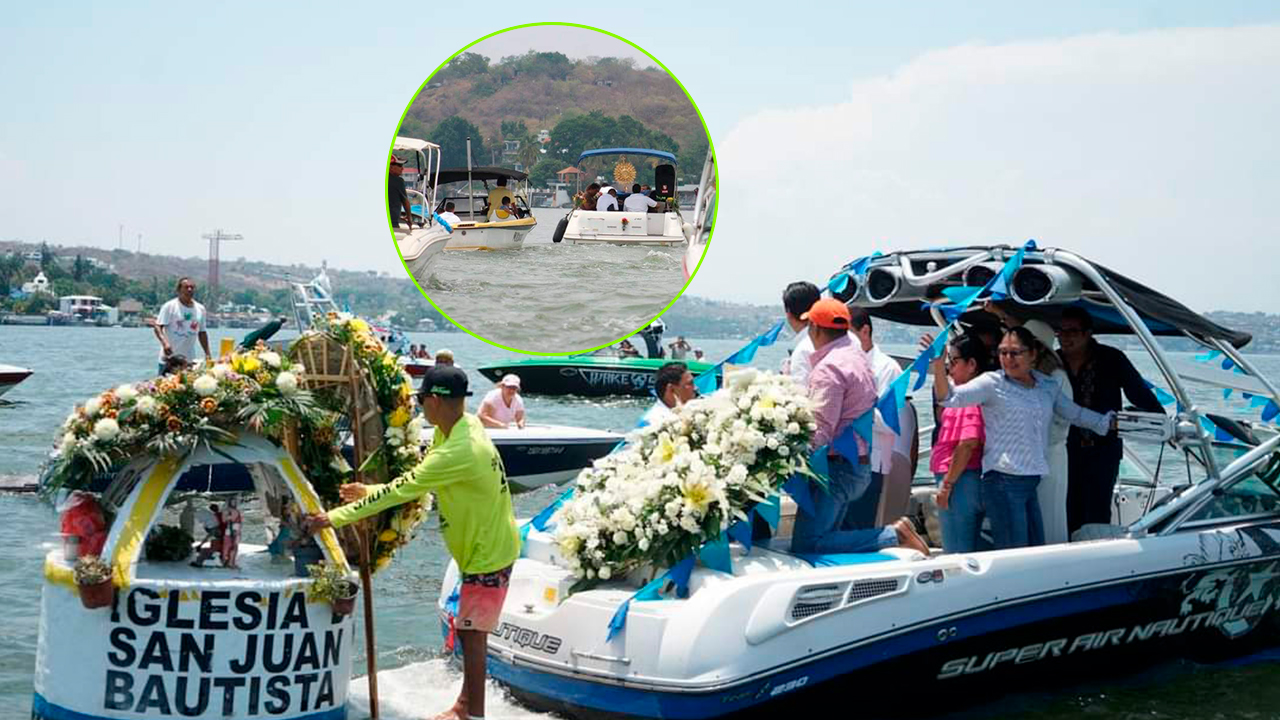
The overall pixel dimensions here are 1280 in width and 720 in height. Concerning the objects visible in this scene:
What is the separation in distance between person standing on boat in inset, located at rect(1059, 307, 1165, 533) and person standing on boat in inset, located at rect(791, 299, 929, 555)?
1979 millimetres

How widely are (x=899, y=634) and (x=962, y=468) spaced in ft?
4.72

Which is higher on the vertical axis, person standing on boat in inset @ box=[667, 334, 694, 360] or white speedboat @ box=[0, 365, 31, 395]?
person standing on boat in inset @ box=[667, 334, 694, 360]

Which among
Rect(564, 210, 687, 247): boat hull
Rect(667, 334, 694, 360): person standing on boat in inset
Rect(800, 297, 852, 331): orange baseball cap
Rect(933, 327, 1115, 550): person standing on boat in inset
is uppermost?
Rect(564, 210, 687, 247): boat hull

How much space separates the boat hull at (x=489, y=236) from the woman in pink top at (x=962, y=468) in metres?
3.18

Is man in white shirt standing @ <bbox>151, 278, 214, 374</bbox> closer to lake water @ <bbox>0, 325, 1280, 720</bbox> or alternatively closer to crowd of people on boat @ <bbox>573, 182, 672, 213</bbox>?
lake water @ <bbox>0, 325, 1280, 720</bbox>

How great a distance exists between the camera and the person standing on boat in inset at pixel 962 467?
9.05 meters

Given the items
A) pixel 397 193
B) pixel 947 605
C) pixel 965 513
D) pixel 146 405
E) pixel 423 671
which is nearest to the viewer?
pixel 146 405

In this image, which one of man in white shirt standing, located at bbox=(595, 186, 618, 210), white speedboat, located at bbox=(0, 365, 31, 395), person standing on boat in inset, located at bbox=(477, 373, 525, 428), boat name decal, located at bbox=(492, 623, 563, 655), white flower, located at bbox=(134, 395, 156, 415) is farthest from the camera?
white speedboat, located at bbox=(0, 365, 31, 395)

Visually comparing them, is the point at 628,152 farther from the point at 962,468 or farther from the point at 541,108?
the point at 962,468

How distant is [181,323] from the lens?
1644cm

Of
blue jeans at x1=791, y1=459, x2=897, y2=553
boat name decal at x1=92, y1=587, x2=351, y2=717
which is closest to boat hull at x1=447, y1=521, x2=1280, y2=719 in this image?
blue jeans at x1=791, y1=459, x2=897, y2=553

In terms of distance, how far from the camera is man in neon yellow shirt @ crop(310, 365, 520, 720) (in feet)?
23.2

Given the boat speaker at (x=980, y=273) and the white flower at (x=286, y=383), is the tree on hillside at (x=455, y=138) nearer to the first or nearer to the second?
the white flower at (x=286, y=383)

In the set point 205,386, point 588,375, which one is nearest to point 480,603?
point 205,386
